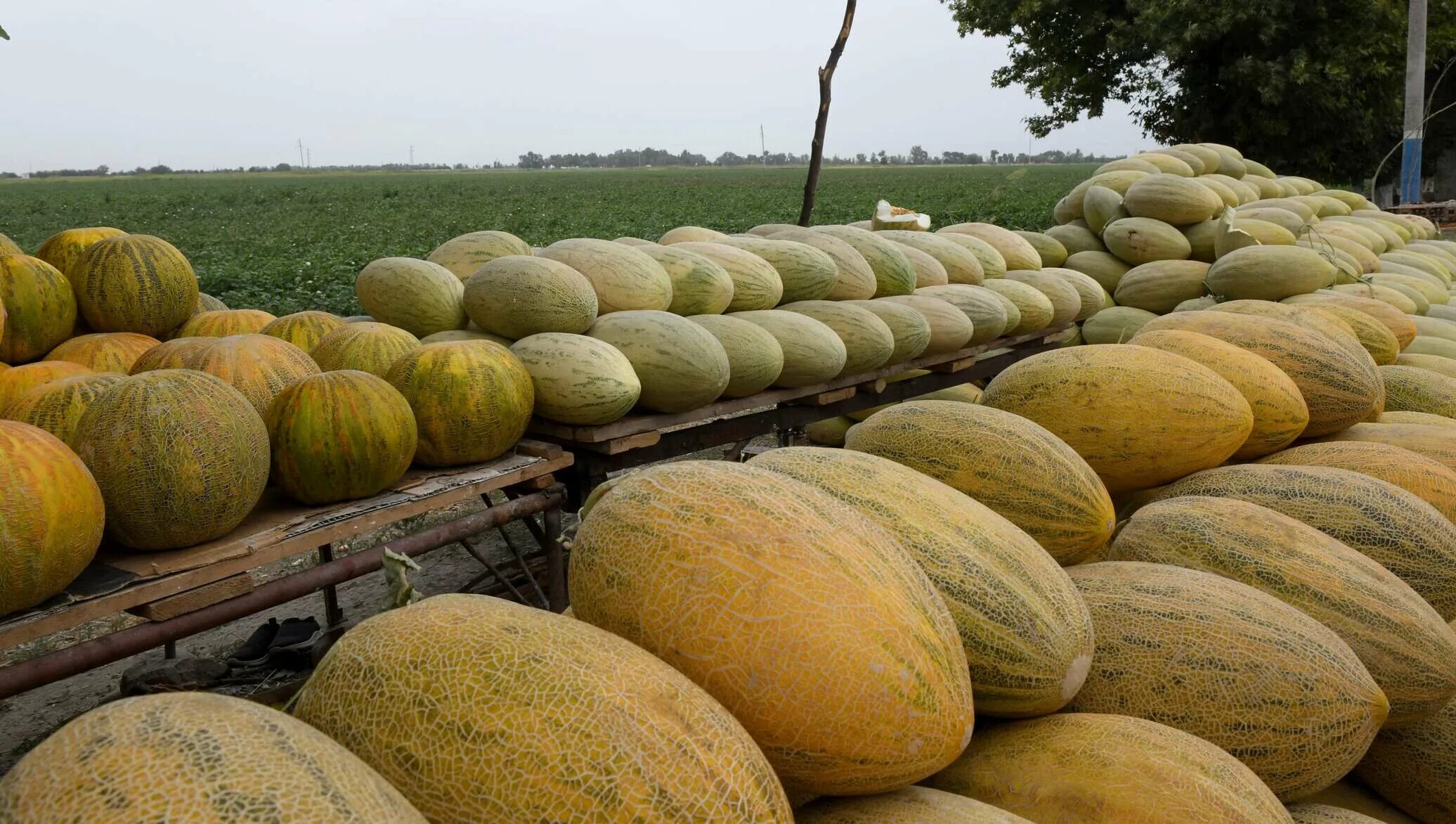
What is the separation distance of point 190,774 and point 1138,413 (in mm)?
1854

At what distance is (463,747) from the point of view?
82cm

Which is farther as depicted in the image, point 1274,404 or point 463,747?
point 1274,404

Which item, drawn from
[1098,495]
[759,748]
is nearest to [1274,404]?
[1098,495]

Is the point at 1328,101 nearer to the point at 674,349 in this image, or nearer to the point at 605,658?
the point at 674,349

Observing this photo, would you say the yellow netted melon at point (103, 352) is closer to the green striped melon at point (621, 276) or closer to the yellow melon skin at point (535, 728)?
the green striped melon at point (621, 276)

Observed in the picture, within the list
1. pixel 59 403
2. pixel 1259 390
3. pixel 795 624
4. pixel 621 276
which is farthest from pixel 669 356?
pixel 795 624

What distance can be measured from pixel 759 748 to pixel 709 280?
327cm

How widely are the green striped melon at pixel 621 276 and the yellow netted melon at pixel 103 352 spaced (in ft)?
5.06

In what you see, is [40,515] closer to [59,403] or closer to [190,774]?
[59,403]

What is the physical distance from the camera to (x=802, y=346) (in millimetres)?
4035

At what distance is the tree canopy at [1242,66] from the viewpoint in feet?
42.3

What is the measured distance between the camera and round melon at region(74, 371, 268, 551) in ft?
7.55

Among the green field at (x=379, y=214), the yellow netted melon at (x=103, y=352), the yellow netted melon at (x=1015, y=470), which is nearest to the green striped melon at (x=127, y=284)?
the yellow netted melon at (x=103, y=352)

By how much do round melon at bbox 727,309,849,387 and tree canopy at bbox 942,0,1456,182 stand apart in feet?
38.4
